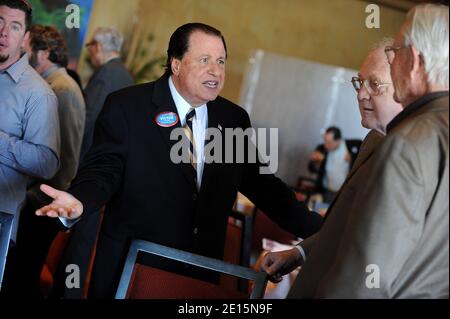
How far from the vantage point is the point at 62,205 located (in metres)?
2.06

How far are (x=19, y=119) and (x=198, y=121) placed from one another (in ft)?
2.76

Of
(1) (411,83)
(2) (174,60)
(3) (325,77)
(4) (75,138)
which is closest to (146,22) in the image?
(3) (325,77)

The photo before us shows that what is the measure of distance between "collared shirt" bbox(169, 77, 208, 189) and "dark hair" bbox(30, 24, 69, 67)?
1582 millimetres

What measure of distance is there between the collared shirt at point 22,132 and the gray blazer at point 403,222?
1.80 meters

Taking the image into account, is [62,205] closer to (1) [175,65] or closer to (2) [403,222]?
(1) [175,65]

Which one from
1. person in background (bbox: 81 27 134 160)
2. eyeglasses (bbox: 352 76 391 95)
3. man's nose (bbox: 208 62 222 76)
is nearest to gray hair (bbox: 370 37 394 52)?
eyeglasses (bbox: 352 76 391 95)

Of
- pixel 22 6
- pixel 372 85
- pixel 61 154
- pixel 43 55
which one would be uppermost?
pixel 22 6

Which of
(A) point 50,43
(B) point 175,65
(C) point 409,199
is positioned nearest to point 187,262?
(C) point 409,199

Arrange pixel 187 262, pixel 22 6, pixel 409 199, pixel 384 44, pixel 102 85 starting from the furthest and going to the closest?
1. pixel 102 85
2. pixel 22 6
3. pixel 384 44
4. pixel 187 262
5. pixel 409 199

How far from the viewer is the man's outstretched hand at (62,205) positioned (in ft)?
6.46

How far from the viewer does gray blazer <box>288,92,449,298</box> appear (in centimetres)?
136

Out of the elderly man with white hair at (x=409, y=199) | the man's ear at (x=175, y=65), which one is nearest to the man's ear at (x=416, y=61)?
the elderly man with white hair at (x=409, y=199)

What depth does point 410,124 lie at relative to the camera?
55.1 inches
